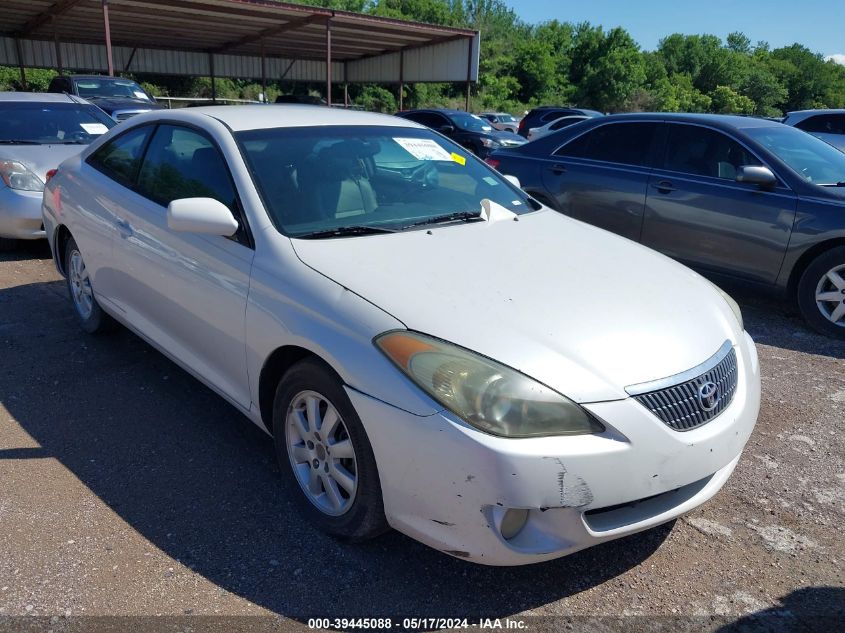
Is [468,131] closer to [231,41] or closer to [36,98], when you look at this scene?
[36,98]

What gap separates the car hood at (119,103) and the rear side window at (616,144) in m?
10.1

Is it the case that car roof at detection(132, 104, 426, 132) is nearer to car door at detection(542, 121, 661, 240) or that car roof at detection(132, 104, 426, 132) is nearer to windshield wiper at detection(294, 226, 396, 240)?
windshield wiper at detection(294, 226, 396, 240)

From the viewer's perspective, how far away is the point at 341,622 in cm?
237

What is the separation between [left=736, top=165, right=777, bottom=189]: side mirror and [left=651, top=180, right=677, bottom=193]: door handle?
0.65 m

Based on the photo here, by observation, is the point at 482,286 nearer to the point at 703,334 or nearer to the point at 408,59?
the point at 703,334

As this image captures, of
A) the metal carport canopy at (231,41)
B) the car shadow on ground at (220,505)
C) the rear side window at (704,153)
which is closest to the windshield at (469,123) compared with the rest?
the metal carport canopy at (231,41)

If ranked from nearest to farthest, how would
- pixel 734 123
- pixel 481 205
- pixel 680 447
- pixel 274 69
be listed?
pixel 680 447, pixel 481 205, pixel 734 123, pixel 274 69

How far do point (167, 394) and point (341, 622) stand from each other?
7.02 feet

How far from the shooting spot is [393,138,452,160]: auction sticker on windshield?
12.7 feet

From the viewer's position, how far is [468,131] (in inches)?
685

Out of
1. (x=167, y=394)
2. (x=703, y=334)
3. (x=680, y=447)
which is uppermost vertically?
(x=703, y=334)

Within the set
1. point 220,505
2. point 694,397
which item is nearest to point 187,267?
point 220,505

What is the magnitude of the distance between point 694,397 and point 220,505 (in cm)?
194

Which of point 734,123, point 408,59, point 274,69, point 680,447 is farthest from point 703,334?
point 274,69
